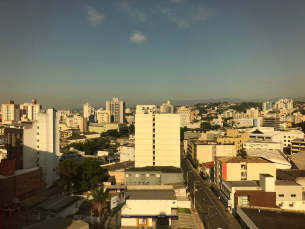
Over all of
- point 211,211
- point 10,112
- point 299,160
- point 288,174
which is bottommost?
point 211,211

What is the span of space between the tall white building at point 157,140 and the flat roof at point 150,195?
12.0 meters

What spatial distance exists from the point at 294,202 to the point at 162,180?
15.5 metres

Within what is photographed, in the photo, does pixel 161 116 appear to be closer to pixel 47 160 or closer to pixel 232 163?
pixel 232 163

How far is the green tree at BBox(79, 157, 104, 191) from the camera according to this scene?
109 feet

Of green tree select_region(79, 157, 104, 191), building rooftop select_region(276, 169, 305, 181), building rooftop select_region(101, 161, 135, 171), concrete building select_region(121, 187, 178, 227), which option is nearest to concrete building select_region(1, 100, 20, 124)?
building rooftop select_region(101, 161, 135, 171)

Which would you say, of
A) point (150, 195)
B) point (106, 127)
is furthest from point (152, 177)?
point (106, 127)

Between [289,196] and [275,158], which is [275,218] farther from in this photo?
[275,158]

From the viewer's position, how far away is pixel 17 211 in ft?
87.5

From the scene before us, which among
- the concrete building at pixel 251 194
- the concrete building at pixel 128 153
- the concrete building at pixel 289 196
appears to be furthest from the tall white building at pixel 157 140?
the concrete building at pixel 289 196

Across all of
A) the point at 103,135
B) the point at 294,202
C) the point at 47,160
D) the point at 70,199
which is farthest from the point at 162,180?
the point at 103,135

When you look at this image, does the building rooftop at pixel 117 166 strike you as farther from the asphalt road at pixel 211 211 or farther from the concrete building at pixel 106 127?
the concrete building at pixel 106 127

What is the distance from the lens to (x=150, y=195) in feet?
83.7

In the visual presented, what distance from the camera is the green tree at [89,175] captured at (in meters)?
33.1

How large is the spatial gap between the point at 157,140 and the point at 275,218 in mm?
20974
